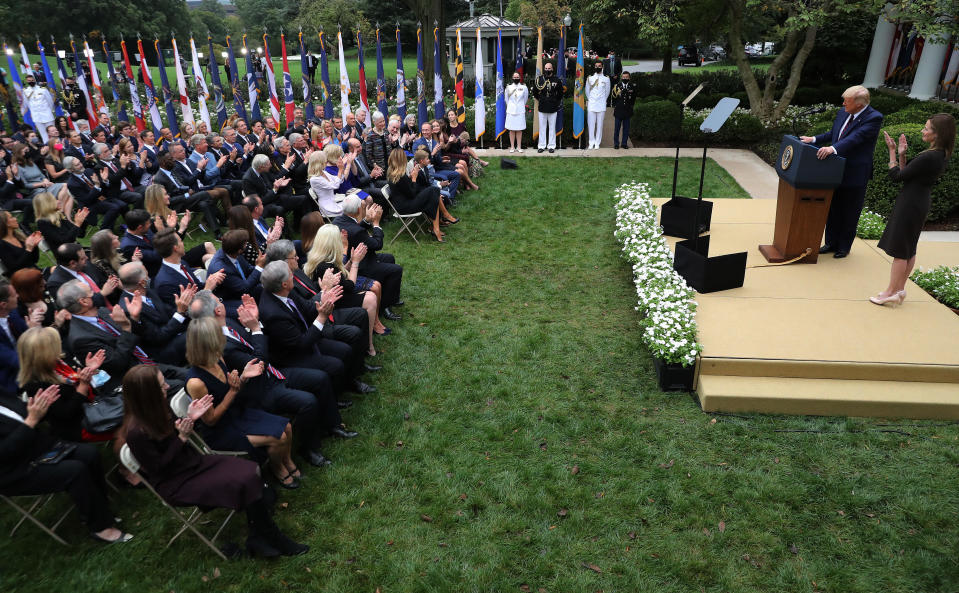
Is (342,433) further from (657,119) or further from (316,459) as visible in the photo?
(657,119)

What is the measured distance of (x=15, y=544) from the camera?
431cm

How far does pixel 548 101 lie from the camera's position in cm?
1534

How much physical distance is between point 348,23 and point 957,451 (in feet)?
142

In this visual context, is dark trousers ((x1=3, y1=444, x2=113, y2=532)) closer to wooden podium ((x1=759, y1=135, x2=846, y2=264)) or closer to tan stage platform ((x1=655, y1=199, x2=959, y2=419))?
tan stage platform ((x1=655, y1=199, x2=959, y2=419))

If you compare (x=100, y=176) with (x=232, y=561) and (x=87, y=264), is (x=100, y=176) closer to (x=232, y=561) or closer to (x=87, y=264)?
(x=87, y=264)

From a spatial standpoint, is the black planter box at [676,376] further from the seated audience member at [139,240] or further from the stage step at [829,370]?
the seated audience member at [139,240]

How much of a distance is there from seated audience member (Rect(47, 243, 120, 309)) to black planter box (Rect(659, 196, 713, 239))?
23.6 ft

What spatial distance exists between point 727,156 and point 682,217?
24.5 ft

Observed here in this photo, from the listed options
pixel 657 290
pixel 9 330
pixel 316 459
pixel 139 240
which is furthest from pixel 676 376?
pixel 139 240

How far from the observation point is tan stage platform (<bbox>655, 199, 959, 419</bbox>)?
5582 mm

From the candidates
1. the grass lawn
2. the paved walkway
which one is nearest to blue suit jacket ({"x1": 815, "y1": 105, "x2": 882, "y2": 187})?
the grass lawn

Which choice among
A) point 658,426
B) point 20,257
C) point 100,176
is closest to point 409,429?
point 658,426

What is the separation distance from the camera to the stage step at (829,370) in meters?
5.68

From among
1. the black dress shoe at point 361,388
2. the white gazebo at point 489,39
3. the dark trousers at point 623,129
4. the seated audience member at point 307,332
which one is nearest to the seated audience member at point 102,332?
the seated audience member at point 307,332
